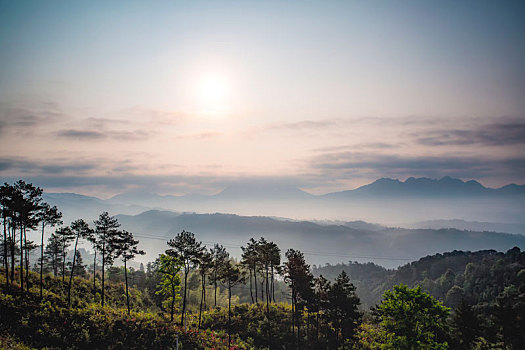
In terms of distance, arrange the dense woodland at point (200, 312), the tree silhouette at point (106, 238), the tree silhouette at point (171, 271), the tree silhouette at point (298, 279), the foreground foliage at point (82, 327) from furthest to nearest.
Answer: the tree silhouette at point (171, 271)
the tree silhouette at point (106, 238)
the tree silhouette at point (298, 279)
the dense woodland at point (200, 312)
the foreground foliage at point (82, 327)

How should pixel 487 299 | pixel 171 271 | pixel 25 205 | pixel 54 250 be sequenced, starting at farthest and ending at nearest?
1. pixel 487 299
2. pixel 54 250
3. pixel 171 271
4. pixel 25 205

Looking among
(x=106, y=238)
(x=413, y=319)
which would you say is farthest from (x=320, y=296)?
(x=106, y=238)

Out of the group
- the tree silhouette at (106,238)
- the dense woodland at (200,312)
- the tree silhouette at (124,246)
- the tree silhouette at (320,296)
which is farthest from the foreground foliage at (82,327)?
the tree silhouette at (320,296)

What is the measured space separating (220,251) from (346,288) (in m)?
22.5

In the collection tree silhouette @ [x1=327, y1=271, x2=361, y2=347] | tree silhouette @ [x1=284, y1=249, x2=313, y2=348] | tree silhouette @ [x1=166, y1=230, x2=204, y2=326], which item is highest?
tree silhouette @ [x1=166, y1=230, x2=204, y2=326]

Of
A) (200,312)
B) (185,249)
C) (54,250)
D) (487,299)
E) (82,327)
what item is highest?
(185,249)

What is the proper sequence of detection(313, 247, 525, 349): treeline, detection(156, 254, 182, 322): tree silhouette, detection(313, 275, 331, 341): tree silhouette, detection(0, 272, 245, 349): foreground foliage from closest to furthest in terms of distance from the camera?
detection(0, 272, 245, 349): foreground foliage, detection(313, 247, 525, 349): treeline, detection(313, 275, 331, 341): tree silhouette, detection(156, 254, 182, 322): tree silhouette

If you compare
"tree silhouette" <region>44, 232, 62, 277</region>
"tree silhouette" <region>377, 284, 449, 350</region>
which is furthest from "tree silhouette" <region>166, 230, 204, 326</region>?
"tree silhouette" <region>377, 284, 449, 350</region>

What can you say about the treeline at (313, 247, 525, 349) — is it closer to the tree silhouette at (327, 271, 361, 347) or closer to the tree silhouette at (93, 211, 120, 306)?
the tree silhouette at (327, 271, 361, 347)

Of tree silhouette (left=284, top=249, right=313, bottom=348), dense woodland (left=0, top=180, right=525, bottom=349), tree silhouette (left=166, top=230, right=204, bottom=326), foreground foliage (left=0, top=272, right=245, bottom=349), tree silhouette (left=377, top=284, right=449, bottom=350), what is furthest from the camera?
tree silhouette (left=166, top=230, right=204, bottom=326)

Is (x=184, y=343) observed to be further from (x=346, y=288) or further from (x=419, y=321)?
(x=419, y=321)

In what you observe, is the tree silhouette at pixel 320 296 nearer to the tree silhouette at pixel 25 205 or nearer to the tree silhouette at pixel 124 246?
the tree silhouette at pixel 124 246

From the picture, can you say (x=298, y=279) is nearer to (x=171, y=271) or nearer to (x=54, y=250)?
(x=171, y=271)

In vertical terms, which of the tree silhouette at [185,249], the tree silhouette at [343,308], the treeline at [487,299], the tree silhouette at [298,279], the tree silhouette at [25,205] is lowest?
the treeline at [487,299]
